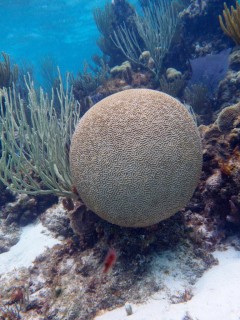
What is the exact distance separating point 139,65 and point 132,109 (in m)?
7.37

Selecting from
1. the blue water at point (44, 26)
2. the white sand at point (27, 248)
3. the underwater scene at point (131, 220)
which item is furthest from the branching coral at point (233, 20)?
the blue water at point (44, 26)

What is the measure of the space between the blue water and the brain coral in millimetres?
16617

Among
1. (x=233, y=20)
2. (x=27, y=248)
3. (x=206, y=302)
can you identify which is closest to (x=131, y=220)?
(x=206, y=302)

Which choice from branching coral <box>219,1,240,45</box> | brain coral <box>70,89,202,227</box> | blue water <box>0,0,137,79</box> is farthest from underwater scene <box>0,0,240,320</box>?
blue water <box>0,0,137,79</box>

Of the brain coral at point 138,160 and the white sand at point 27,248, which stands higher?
the brain coral at point 138,160

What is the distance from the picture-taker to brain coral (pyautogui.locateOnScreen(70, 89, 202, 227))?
9.02 feet

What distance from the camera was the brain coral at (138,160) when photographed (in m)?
2.75

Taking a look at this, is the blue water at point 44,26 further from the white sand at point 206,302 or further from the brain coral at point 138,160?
the white sand at point 206,302

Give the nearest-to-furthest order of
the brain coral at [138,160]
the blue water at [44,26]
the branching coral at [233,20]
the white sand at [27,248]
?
1. the brain coral at [138,160]
2. the white sand at [27,248]
3. the branching coral at [233,20]
4. the blue water at [44,26]

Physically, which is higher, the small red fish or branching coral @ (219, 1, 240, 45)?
branching coral @ (219, 1, 240, 45)

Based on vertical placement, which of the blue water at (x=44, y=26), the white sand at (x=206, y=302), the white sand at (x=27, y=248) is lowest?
the white sand at (x=206, y=302)

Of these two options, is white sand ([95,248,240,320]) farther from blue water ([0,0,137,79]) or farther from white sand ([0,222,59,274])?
blue water ([0,0,137,79])

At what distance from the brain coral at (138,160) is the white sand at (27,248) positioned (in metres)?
1.63

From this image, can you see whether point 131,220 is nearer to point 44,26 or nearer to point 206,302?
point 206,302
